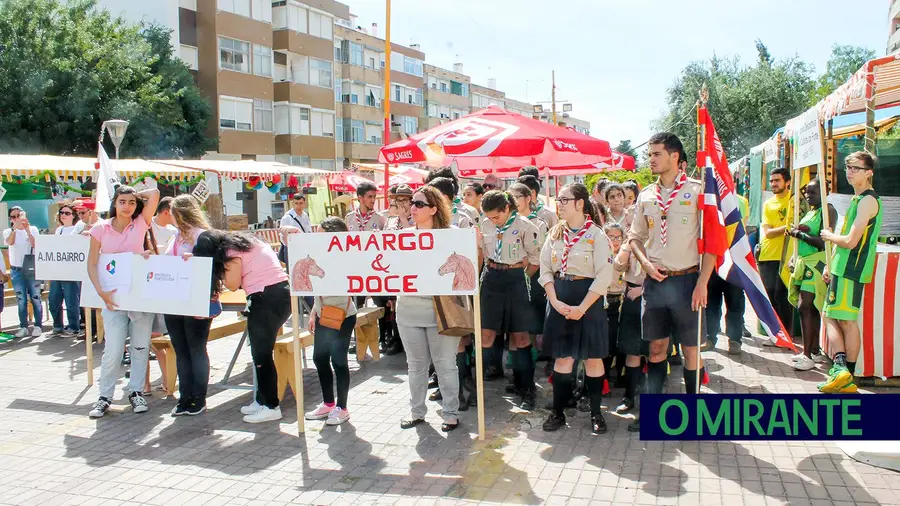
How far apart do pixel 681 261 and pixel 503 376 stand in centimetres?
268

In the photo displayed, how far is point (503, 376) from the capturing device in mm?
7156

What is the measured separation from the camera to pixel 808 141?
6.24 m

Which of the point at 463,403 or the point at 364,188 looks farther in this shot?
the point at 364,188

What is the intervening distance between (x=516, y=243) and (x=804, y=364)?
11.1ft

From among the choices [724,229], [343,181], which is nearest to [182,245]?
[724,229]

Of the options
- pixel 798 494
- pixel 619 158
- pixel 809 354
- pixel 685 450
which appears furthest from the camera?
pixel 619 158

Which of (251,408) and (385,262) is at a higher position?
(385,262)

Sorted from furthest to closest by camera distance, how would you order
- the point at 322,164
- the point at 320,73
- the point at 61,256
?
the point at 322,164, the point at 320,73, the point at 61,256

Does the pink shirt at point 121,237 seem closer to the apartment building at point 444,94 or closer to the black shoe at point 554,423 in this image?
the black shoe at point 554,423

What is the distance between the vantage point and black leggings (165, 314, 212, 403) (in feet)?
20.0

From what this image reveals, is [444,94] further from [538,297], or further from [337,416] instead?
[337,416]

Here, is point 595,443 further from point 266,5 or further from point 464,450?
point 266,5

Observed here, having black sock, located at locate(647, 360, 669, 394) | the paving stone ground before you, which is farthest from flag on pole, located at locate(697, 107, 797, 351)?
the paving stone ground

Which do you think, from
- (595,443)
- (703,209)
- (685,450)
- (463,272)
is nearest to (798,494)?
(685,450)
